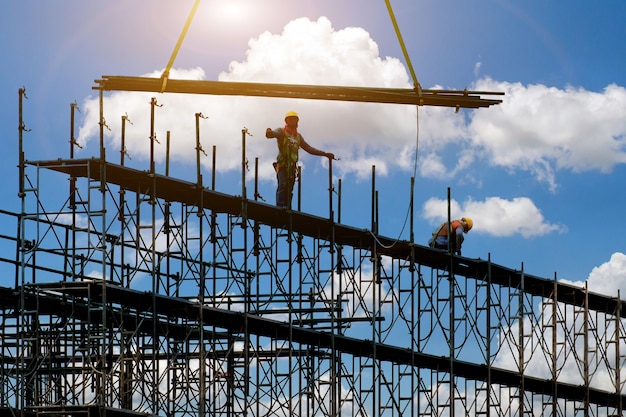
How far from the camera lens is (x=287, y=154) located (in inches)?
1639

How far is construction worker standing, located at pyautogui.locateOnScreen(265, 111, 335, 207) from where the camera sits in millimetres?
41656

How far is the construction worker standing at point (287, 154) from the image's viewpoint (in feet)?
137

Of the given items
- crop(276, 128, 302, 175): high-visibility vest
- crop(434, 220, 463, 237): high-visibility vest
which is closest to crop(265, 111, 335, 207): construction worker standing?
crop(276, 128, 302, 175): high-visibility vest

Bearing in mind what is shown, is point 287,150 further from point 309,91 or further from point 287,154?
point 309,91

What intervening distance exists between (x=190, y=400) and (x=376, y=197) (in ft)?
26.1

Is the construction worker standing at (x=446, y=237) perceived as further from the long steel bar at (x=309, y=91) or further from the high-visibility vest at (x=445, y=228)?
the long steel bar at (x=309, y=91)

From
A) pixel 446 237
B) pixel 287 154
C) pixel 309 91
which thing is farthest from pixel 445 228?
pixel 309 91

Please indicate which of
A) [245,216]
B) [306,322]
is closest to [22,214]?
[245,216]

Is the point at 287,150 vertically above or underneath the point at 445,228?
above

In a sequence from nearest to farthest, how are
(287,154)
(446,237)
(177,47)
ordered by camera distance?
(177,47) < (287,154) < (446,237)

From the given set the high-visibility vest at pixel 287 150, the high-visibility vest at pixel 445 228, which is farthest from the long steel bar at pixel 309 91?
the high-visibility vest at pixel 445 228

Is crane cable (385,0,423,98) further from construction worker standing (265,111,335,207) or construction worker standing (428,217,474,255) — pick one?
construction worker standing (428,217,474,255)

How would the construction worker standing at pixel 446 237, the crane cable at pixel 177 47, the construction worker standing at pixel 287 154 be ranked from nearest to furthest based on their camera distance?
the crane cable at pixel 177 47, the construction worker standing at pixel 287 154, the construction worker standing at pixel 446 237

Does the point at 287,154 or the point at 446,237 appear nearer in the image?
the point at 287,154
